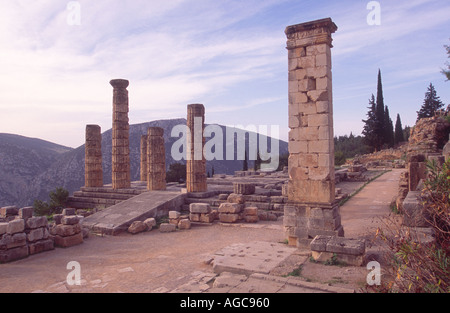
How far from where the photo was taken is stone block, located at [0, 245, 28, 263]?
803 cm

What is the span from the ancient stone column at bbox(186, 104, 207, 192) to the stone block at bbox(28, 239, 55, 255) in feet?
23.7

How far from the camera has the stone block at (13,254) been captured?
8031mm

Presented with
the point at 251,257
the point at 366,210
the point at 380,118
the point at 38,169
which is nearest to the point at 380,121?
the point at 380,118

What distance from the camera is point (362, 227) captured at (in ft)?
32.3

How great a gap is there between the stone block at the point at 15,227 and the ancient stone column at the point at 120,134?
8.96m

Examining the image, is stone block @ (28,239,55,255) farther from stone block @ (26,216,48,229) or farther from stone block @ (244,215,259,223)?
stone block @ (244,215,259,223)

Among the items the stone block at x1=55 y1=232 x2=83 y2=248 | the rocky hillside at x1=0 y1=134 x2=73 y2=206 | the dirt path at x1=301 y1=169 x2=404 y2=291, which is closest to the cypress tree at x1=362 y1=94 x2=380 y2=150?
the dirt path at x1=301 y1=169 x2=404 y2=291

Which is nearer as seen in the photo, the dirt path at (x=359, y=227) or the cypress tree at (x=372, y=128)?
the dirt path at (x=359, y=227)

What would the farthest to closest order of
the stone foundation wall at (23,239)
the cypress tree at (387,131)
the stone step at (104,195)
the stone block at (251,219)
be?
the cypress tree at (387,131), the stone step at (104,195), the stone block at (251,219), the stone foundation wall at (23,239)

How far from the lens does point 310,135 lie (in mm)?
7895

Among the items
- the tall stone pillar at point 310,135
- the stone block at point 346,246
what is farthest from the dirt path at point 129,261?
the stone block at point 346,246

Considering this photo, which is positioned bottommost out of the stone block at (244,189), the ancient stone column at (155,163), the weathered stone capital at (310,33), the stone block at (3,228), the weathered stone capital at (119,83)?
the stone block at (3,228)

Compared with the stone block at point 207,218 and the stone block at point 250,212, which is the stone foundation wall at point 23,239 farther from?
the stone block at point 250,212
